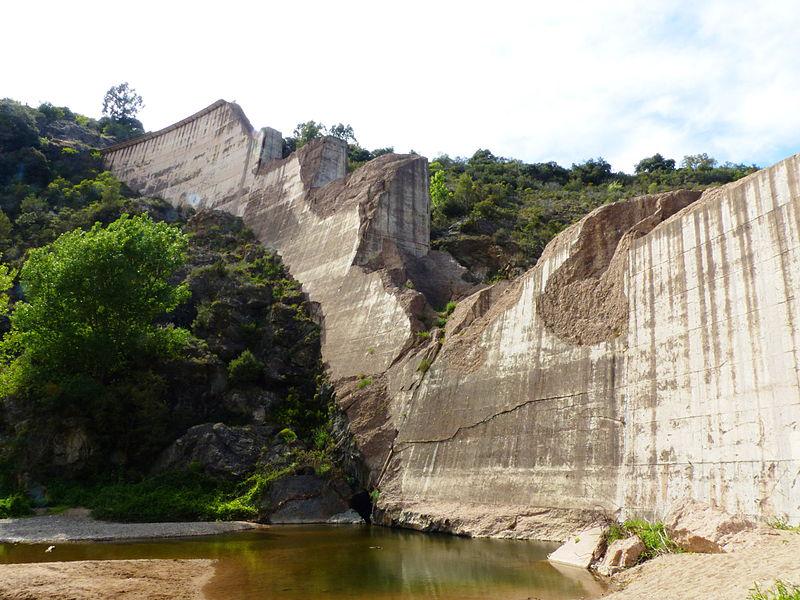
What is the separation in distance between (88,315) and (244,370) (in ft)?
19.0

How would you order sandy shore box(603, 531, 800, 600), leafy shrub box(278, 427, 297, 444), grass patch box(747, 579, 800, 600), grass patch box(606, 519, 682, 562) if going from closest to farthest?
grass patch box(747, 579, 800, 600), sandy shore box(603, 531, 800, 600), grass patch box(606, 519, 682, 562), leafy shrub box(278, 427, 297, 444)

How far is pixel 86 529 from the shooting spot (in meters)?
16.9

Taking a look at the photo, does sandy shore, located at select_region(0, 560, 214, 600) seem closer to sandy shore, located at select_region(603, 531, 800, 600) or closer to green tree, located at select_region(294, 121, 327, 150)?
sandy shore, located at select_region(603, 531, 800, 600)

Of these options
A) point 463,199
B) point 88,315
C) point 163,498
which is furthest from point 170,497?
point 463,199

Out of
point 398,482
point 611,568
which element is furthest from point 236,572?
point 398,482

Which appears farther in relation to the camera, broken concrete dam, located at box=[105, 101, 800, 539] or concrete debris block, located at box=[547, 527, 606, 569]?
broken concrete dam, located at box=[105, 101, 800, 539]

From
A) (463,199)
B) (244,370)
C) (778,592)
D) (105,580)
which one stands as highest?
(463,199)

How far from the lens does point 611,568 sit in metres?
11.1

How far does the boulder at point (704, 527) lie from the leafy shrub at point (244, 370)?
1664 cm

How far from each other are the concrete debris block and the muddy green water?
37 centimetres

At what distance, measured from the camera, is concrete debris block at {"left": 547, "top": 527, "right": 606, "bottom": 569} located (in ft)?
39.1

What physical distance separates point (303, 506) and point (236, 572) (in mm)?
8762

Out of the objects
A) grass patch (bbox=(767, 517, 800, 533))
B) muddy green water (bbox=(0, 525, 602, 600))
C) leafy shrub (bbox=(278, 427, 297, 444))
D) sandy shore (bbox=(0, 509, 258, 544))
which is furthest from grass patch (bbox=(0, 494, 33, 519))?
grass patch (bbox=(767, 517, 800, 533))

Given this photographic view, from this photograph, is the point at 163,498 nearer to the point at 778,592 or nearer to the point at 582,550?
the point at 582,550
